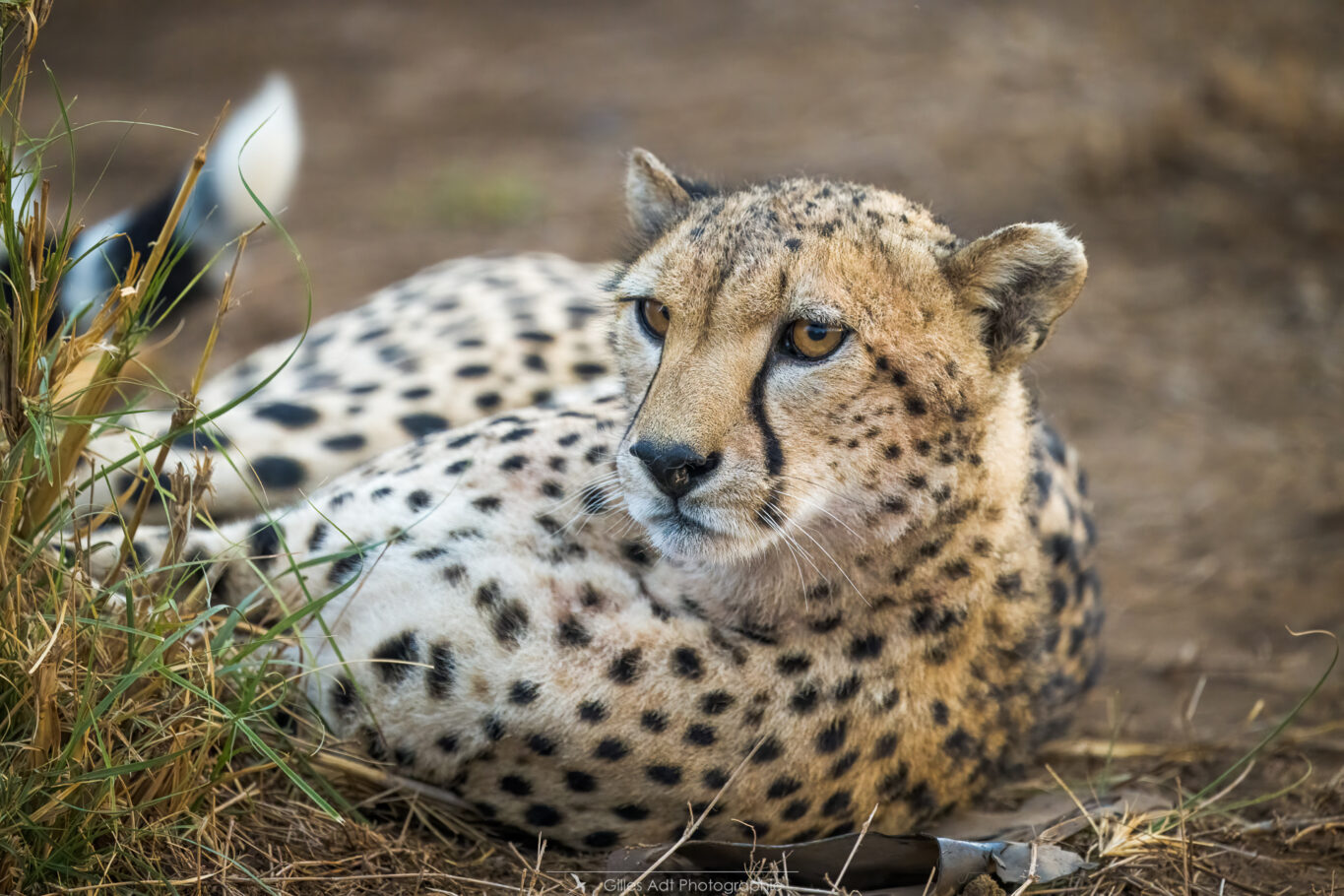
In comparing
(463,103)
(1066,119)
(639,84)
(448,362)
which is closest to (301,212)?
(463,103)

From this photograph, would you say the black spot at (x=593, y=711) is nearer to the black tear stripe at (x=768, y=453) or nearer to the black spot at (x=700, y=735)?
the black spot at (x=700, y=735)

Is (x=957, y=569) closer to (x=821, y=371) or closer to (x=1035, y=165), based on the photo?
(x=821, y=371)

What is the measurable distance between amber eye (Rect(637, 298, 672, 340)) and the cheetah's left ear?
0.43 meters

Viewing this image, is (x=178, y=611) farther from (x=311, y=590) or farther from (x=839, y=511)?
(x=839, y=511)

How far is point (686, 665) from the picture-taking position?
1.93m

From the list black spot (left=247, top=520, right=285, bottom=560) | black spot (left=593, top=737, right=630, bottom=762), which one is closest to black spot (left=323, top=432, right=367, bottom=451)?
black spot (left=247, top=520, right=285, bottom=560)

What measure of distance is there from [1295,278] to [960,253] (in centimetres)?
381

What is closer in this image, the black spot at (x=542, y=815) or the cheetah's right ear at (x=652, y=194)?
the black spot at (x=542, y=815)

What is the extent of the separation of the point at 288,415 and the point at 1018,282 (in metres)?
1.62

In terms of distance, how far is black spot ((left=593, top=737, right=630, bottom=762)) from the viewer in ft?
6.15

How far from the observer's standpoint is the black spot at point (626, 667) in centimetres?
190

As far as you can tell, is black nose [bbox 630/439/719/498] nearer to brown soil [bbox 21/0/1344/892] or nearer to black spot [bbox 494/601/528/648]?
black spot [bbox 494/601/528/648]

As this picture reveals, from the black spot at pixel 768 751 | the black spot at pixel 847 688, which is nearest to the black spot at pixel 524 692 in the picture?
the black spot at pixel 768 751

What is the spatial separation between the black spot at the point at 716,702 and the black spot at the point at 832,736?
0.15 m
